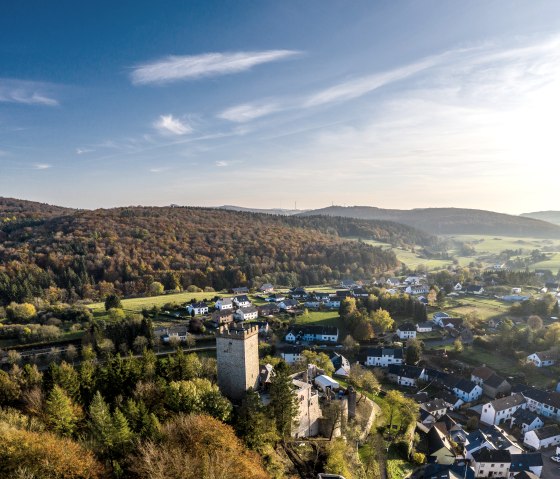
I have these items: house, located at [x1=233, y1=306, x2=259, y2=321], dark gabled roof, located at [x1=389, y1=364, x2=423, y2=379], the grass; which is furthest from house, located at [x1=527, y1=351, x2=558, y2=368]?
house, located at [x1=233, y1=306, x2=259, y2=321]

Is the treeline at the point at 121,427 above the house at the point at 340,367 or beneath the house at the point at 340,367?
above

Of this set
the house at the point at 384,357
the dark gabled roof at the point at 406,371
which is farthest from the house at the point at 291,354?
the dark gabled roof at the point at 406,371

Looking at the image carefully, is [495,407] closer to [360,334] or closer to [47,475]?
[360,334]

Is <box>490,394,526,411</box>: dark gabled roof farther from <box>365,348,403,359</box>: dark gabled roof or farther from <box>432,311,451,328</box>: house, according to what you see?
<box>432,311,451,328</box>: house

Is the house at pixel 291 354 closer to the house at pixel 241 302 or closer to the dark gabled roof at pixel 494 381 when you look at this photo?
the house at pixel 241 302

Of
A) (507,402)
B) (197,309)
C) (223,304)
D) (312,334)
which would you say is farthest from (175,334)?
(507,402)

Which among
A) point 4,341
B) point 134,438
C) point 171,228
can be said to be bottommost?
point 4,341

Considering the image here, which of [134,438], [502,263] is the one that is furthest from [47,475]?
[502,263]
